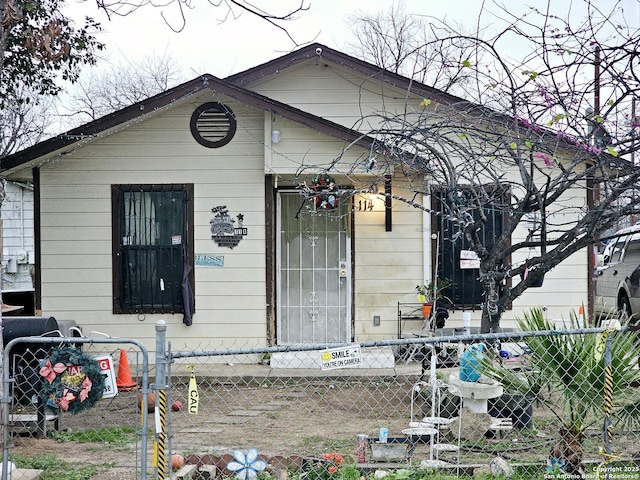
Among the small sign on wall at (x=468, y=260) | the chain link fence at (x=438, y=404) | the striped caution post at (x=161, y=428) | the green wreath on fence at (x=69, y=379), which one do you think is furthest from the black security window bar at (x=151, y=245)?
the striped caution post at (x=161, y=428)

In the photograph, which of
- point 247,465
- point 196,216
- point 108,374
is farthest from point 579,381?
point 196,216

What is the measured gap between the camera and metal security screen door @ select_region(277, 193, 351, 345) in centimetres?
1248

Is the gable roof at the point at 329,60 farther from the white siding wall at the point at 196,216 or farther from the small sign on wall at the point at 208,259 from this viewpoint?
the small sign on wall at the point at 208,259

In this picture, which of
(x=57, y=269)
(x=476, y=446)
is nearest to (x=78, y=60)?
(x=57, y=269)

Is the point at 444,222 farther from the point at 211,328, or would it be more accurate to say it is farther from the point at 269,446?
the point at 269,446

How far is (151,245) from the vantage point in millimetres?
11906

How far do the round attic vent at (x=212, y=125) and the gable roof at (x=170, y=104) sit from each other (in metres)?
0.47

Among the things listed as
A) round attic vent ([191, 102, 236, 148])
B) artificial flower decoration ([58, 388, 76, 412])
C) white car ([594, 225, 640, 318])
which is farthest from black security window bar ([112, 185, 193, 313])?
white car ([594, 225, 640, 318])

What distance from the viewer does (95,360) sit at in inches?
277

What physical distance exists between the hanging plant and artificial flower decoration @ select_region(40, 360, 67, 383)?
5.15 metres

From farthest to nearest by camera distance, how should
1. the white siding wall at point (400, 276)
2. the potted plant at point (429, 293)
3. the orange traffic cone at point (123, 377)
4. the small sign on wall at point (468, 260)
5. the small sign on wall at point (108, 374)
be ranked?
the small sign on wall at point (468, 260)
the white siding wall at point (400, 276)
the potted plant at point (429, 293)
the orange traffic cone at point (123, 377)
the small sign on wall at point (108, 374)

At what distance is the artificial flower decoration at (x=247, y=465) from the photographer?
571 cm

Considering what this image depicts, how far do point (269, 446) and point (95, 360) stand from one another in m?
1.76

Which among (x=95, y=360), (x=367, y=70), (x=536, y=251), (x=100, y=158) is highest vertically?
(x=367, y=70)
